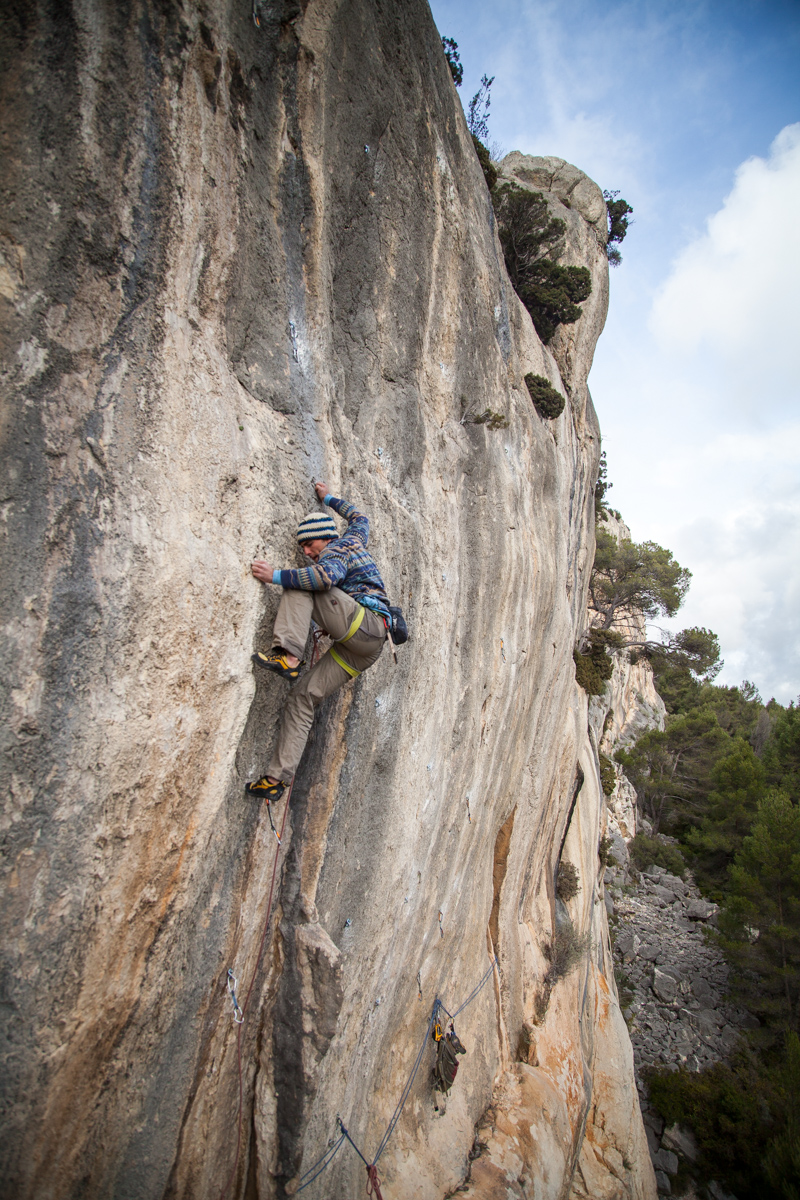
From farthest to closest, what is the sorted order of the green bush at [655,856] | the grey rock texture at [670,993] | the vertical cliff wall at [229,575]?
the green bush at [655,856] → the grey rock texture at [670,993] → the vertical cliff wall at [229,575]

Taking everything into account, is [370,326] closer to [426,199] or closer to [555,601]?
[426,199]

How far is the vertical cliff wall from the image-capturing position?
3.63m

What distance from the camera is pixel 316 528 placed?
5145mm

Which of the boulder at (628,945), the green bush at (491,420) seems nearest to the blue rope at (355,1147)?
the green bush at (491,420)

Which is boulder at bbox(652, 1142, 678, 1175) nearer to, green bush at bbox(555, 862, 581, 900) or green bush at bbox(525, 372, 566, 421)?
green bush at bbox(555, 862, 581, 900)

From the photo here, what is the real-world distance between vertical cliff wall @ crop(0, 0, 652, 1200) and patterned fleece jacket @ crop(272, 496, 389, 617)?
14.8 inches

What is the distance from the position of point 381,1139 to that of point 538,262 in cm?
1579

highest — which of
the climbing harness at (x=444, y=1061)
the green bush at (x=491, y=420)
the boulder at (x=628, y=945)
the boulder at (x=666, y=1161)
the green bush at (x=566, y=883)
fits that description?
the green bush at (x=491, y=420)

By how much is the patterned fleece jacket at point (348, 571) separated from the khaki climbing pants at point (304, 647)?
138 mm

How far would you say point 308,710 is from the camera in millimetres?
5223

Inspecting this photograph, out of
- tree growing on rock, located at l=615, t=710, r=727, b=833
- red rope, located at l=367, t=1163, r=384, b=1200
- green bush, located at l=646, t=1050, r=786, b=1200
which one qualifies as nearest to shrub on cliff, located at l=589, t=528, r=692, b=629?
tree growing on rock, located at l=615, t=710, r=727, b=833

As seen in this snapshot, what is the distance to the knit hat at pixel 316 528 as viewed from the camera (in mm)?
5137

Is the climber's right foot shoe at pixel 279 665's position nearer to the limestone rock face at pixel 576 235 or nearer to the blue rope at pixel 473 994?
the blue rope at pixel 473 994

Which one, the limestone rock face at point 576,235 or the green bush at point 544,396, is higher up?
the limestone rock face at point 576,235
